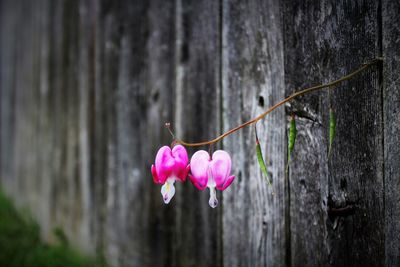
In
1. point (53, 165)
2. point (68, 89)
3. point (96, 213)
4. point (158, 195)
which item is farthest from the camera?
point (53, 165)

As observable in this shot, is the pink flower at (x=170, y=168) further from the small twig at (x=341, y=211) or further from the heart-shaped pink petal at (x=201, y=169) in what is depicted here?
the small twig at (x=341, y=211)

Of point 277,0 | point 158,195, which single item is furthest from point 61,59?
point 277,0

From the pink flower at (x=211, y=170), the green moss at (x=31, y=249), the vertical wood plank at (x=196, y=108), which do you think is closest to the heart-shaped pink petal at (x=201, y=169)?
the pink flower at (x=211, y=170)

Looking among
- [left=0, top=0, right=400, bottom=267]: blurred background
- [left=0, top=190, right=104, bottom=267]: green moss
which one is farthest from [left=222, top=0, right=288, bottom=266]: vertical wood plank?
[left=0, top=190, right=104, bottom=267]: green moss

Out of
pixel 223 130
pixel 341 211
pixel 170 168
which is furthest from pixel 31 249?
pixel 341 211

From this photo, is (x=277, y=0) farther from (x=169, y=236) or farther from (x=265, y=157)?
(x=169, y=236)

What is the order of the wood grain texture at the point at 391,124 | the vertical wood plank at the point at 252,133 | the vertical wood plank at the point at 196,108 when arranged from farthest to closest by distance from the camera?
the vertical wood plank at the point at 196,108 → the vertical wood plank at the point at 252,133 → the wood grain texture at the point at 391,124
